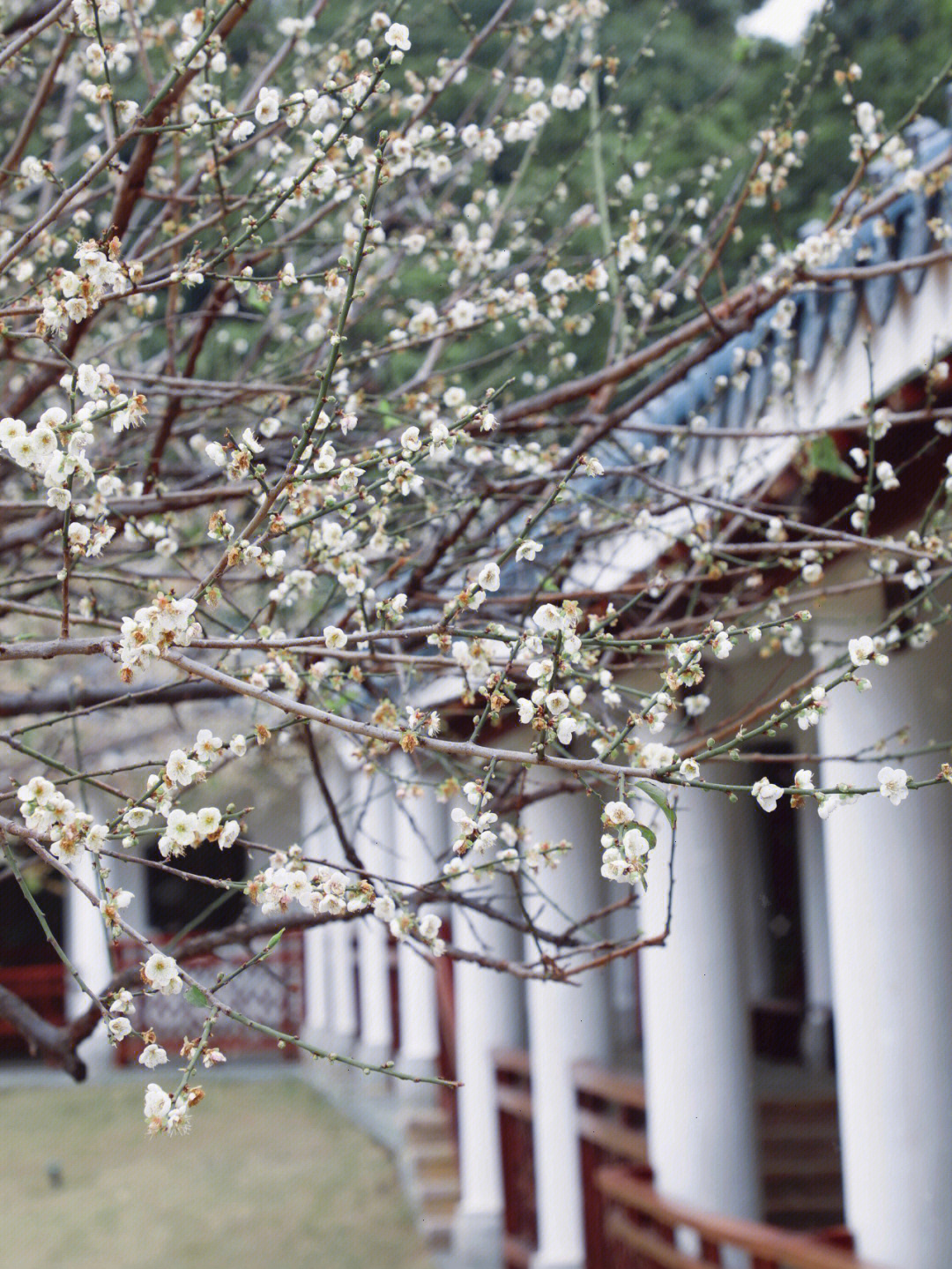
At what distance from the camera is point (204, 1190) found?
1127 centimetres

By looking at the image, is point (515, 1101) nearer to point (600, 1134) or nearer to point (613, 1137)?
point (600, 1134)

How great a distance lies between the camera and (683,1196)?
214 inches

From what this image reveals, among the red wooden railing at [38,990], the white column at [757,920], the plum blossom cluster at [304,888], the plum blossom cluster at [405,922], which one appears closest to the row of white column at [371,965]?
the white column at [757,920]

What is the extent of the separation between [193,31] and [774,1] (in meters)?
11.9

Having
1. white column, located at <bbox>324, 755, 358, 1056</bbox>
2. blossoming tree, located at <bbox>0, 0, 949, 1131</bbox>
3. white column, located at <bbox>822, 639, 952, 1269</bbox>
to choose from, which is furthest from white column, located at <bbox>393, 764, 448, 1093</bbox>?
white column, located at <bbox>822, 639, 952, 1269</bbox>

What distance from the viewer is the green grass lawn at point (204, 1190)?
9.74 m

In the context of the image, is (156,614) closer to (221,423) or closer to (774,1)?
(221,423)

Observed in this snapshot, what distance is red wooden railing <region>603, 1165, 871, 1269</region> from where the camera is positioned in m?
4.18

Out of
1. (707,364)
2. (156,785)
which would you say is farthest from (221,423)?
(156,785)

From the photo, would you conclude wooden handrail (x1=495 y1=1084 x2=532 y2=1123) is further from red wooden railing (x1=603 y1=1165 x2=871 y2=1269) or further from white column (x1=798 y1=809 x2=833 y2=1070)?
white column (x1=798 y1=809 x2=833 y2=1070)

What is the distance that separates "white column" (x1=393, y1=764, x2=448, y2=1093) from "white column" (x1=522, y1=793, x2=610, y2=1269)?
2.93 m

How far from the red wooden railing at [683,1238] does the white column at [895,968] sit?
0.53 feet

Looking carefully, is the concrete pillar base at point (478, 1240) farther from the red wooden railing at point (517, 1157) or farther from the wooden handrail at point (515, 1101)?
the wooden handrail at point (515, 1101)

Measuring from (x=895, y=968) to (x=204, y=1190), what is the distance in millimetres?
8461
